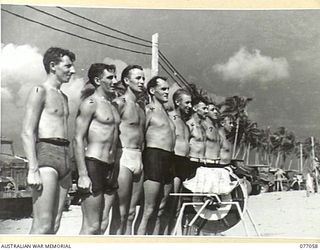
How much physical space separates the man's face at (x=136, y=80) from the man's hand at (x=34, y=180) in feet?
1.12

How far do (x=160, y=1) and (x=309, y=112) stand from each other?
0.51 meters

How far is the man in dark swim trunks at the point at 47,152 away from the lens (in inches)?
56.9

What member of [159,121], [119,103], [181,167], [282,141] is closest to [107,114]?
[119,103]

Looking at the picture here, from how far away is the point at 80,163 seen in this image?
1.46 m

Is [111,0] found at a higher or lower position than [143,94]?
higher

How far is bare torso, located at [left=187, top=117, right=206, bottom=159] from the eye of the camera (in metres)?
1.56

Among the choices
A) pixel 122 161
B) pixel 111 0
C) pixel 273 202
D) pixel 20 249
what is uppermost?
pixel 111 0

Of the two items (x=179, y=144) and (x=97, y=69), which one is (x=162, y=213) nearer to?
(x=179, y=144)

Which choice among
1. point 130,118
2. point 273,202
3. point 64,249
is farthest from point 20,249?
point 273,202

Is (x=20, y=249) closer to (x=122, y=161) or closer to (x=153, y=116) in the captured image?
(x=122, y=161)

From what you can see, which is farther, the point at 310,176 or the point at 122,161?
the point at 310,176

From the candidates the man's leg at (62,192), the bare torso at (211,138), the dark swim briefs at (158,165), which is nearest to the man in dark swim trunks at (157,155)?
the dark swim briefs at (158,165)

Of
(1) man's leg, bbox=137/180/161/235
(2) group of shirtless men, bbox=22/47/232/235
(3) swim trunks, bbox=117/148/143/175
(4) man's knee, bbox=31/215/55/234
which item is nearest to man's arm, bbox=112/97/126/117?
(2) group of shirtless men, bbox=22/47/232/235

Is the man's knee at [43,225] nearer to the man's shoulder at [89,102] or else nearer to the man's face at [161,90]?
the man's shoulder at [89,102]
